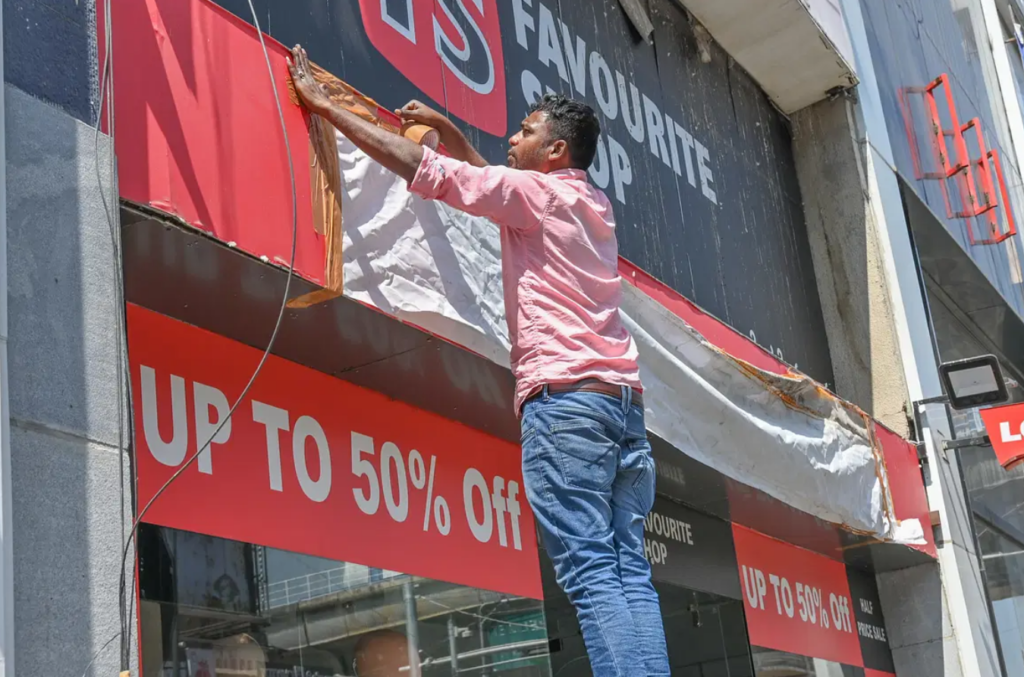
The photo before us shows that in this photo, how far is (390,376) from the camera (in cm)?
472

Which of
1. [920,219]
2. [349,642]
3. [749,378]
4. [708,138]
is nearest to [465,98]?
[749,378]

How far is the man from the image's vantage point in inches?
125

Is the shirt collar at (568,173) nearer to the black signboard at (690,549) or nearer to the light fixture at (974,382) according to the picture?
the black signboard at (690,549)

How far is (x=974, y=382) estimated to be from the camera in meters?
8.42

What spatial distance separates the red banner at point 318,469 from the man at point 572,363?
2.98 feet

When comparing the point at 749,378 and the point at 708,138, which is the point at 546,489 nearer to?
the point at 749,378

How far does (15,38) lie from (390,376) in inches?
76.7

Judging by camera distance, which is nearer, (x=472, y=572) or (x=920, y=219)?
(x=472, y=572)

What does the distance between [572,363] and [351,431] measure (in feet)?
4.64

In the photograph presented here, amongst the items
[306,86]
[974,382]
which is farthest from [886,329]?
[306,86]

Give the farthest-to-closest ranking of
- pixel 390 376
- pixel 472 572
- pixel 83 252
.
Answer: pixel 472 572 < pixel 390 376 < pixel 83 252

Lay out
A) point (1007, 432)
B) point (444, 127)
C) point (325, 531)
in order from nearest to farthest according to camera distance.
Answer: point (444, 127) → point (325, 531) → point (1007, 432)

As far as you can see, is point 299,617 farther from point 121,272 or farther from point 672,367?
point 672,367

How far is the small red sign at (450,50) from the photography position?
5.14 metres
